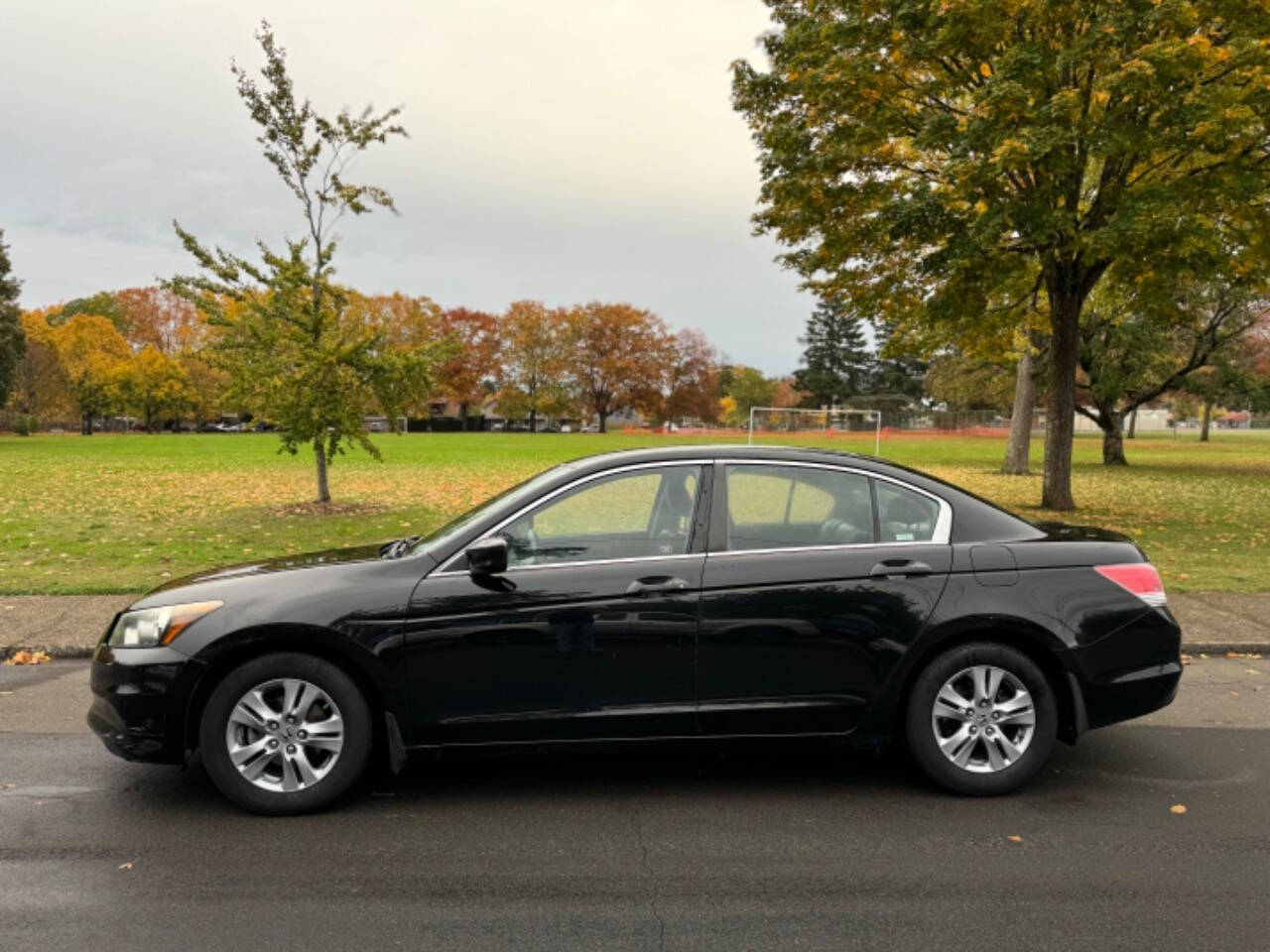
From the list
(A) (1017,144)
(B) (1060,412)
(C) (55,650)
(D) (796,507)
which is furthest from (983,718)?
(B) (1060,412)

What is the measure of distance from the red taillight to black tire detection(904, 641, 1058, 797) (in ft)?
1.89

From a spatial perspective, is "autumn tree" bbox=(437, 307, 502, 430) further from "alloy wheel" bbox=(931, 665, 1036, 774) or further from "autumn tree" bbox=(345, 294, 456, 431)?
"alloy wheel" bbox=(931, 665, 1036, 774)

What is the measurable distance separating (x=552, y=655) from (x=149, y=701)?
171 centimetres

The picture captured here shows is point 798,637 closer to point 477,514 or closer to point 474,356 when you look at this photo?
point 477,514

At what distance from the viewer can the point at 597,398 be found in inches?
3725

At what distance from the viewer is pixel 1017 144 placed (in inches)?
444

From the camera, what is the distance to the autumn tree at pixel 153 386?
71.4 meters

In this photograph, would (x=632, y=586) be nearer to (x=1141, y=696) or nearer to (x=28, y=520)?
(x=1141, y=696)

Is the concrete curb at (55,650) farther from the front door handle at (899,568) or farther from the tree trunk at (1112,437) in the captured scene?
the tree trunk at (1112,437)

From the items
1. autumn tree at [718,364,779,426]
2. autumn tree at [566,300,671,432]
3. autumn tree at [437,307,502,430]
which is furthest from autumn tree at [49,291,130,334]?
autumn tree at [718,364,779,426]

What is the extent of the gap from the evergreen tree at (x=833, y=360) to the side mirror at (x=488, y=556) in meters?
94.8

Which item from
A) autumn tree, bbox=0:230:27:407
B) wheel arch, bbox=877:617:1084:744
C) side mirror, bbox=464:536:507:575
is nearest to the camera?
side mirror, bbox=464:536:507:575

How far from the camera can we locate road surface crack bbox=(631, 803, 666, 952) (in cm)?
301

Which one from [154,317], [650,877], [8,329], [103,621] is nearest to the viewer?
[650,877]
